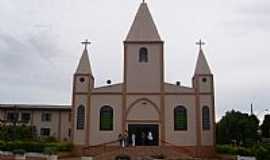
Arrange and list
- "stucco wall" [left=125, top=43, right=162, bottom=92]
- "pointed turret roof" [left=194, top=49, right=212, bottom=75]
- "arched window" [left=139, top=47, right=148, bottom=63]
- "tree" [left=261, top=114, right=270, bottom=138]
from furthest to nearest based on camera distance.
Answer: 1. "tree" [left=261, top=114, right=270, bottom=138]
2. "arched window" [left=139, top=47, right=148, bottom=63]
3. "stucco wall" [left=125, top=43, right=162, bottom=92]
4. "pointed turret roof" [left=194, top=49, right=212, bottom=75]

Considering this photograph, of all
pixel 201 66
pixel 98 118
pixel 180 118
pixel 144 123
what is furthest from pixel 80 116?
pixel 201 66

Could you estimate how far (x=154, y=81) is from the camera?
132 ft

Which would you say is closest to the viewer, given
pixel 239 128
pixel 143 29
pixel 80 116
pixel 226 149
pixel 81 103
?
pixel 226 149

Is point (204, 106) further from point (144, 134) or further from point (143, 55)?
point (143, 55)

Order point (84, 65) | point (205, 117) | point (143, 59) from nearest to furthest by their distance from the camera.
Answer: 1. point (205, 117)
2. point (143, 59)
3. point (84, 65)

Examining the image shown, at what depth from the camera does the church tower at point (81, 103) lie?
39219mm

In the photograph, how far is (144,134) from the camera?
39.6 metres

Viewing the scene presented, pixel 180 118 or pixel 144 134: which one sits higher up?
pixel 180 118

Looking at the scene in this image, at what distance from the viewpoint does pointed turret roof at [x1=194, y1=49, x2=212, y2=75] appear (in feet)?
132

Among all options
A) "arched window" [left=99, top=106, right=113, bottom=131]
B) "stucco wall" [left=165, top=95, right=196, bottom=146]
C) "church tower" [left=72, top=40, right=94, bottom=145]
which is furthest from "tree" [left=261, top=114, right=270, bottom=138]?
"church tower" [left=72, top=40, right=94, bottom=145]

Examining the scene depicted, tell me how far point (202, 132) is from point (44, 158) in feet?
53.9

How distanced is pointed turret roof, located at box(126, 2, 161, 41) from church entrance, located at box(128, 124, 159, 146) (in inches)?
329

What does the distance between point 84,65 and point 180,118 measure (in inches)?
406

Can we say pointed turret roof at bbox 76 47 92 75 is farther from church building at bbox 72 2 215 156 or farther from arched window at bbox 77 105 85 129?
arched window at bbox 77 105 85 129
